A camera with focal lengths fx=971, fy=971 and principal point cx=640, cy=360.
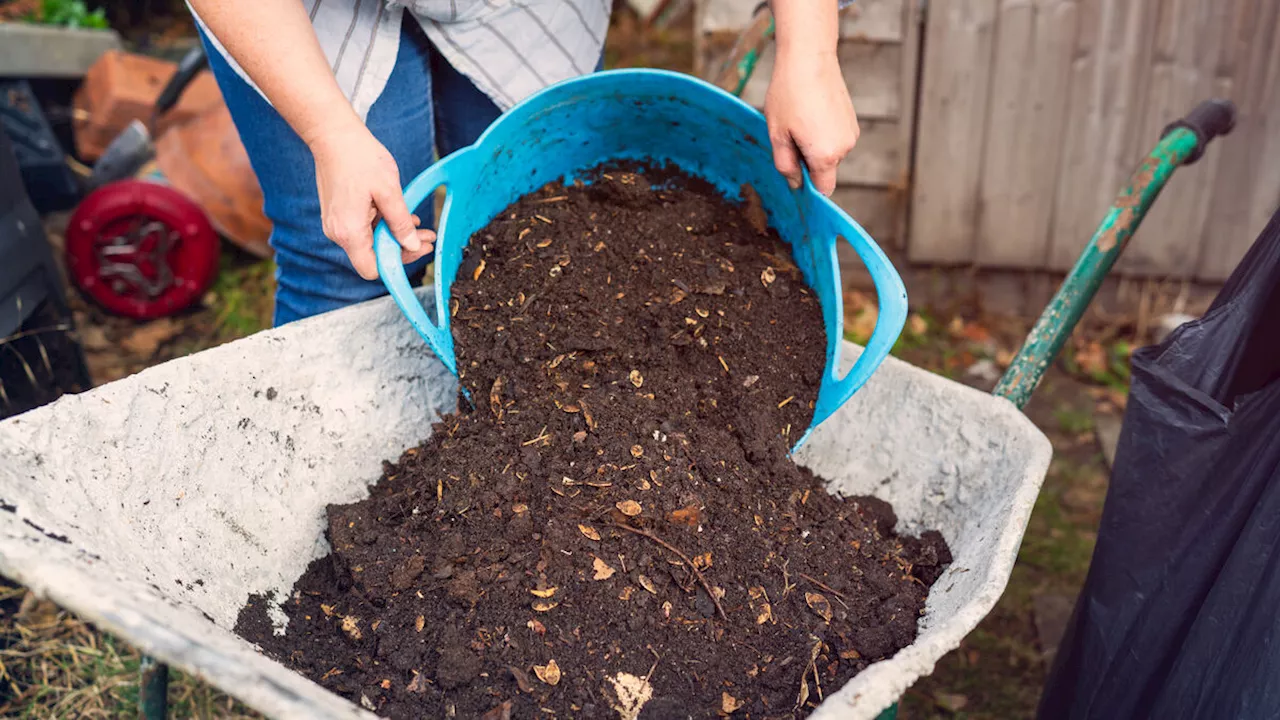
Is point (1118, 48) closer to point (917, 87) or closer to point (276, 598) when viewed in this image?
point (917, 87)

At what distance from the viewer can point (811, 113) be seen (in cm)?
125

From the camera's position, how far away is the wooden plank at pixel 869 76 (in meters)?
2.79

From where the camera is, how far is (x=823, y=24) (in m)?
1.30

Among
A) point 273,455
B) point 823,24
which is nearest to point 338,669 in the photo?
point 273,455

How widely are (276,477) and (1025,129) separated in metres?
2.33

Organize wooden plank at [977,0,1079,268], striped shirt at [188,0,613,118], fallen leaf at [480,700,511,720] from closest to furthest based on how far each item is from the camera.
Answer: fallen leaf at [480,700,511,720] → striped shirt at [188,0,613,118] → wooden plank at [977,0,1079,268]

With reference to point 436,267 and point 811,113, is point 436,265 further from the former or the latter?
point 811,113

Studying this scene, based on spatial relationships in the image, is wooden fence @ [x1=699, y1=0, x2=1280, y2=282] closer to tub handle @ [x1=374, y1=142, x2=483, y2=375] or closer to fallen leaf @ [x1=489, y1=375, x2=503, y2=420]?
tub handle @ [x1=374, y1=142, x2=483, y2=375]

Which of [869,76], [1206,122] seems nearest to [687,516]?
[1206,122]

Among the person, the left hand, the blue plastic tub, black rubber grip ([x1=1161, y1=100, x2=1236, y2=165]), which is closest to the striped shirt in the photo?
the person

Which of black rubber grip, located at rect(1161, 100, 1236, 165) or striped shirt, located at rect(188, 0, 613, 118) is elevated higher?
striped shirt, located at rect(188, 0, 613, 118)

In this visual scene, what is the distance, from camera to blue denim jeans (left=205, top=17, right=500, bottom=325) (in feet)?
4.77

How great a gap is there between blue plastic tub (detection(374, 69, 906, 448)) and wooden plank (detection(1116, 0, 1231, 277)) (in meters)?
1.75

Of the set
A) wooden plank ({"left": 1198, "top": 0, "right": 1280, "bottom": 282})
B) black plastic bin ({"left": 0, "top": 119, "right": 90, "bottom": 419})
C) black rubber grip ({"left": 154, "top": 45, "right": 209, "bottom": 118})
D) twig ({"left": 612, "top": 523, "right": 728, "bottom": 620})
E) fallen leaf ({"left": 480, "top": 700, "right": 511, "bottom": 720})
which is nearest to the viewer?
fallen leaf ({"left": 480, "top": 700, "right": 511, "bottom": 720})
